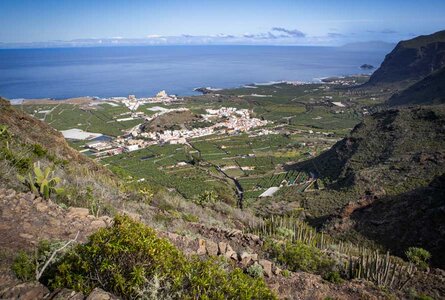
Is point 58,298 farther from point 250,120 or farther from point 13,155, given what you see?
point 250,120

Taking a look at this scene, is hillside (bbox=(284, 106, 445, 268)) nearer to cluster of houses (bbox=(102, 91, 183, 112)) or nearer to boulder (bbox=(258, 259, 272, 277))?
boulder (bbox=(258, 259, 272, 277))

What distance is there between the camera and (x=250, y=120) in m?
77.7

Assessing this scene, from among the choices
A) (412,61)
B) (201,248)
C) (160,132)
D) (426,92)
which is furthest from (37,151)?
(412,61)

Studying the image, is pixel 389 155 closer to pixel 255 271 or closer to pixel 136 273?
pixel 255 271

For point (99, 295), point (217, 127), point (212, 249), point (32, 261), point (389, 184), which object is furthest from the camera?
point (217, 127)

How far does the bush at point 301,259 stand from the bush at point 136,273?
3.80 m

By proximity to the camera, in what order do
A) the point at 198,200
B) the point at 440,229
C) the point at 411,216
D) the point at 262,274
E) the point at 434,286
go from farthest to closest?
the point at 198,200 → the point at 411,216 → the point at 440,229 → the point at 434,286 → the point at 262,274

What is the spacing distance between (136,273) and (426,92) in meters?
82.3

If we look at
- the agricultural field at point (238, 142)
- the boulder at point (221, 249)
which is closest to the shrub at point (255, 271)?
the boulder at point (221, 249)

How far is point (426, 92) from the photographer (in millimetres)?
72062

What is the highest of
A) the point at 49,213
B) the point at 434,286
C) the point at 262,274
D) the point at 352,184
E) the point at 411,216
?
the point at 49,213

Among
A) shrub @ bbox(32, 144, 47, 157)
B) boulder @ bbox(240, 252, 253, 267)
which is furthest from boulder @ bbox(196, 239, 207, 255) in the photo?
shrub @ bbox(32, 144, 47, 157)

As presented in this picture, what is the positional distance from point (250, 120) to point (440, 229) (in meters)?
63.8

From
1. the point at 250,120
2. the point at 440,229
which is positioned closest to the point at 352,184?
the point at 440,229
